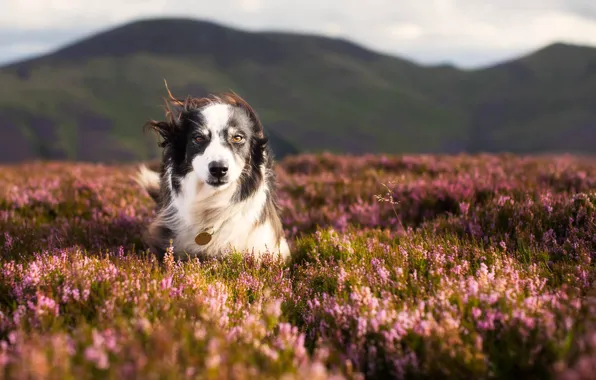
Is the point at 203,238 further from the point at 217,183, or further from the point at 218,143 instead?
the point at 218,143

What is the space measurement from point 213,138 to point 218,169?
434mm

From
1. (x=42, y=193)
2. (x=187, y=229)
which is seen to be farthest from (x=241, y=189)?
(x=42, y=193)

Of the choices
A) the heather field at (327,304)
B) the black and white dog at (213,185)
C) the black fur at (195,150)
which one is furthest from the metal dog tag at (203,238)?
the black fur at (195,150)

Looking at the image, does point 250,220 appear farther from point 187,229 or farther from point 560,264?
point 560,264

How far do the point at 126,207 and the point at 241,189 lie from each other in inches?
109

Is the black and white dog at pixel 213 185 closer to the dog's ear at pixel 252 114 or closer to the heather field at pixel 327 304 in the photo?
the dog's ear at pixel 252 114

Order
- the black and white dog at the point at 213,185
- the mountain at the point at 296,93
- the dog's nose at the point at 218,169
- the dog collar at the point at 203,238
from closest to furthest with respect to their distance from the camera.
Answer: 1. the dog's nose at the point at 218,169
2. the black and white dog at the point at 213,185
3. the dog collar at the point at 203,238
4. the mountain at the point at 296,93

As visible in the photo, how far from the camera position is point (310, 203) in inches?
300

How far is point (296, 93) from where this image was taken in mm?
110375

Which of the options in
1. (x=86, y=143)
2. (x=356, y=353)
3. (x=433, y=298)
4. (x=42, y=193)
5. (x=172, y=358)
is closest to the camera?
(x=172, y=358)

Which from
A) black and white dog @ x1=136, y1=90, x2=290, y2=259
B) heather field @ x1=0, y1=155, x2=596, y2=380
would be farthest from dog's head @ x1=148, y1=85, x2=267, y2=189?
heather field @ x1=0, y1=155, x2=596, y2=380

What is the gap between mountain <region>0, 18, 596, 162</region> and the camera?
83.6 m

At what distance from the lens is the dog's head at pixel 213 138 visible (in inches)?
168

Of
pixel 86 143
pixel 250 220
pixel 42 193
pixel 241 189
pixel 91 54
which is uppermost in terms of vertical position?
pixel 91 54
